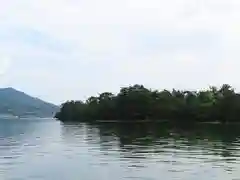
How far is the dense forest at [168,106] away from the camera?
13650 centimetres

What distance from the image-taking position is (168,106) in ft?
527

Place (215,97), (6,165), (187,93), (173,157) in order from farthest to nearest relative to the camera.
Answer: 1. (187,93)
2. (215,97)
3. (173,157)
4. (6,165)

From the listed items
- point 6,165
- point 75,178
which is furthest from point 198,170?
point 6,165

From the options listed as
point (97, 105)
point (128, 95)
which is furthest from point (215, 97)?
point (97, 105)

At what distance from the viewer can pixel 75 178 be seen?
2550 centimetres

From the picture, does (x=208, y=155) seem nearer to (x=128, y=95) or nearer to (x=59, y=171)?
(x=59, y=171)

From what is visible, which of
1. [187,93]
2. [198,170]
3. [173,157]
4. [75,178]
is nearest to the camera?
[75,178]

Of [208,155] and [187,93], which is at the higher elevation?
[187,93]

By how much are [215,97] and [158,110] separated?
19763 millimetres

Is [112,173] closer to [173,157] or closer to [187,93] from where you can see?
[173,157]

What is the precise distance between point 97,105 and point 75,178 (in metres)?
168

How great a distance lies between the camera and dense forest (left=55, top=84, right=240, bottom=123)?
5374 inches

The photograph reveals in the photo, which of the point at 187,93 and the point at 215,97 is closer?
the point at 215,97

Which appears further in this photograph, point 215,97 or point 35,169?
point 215,97
